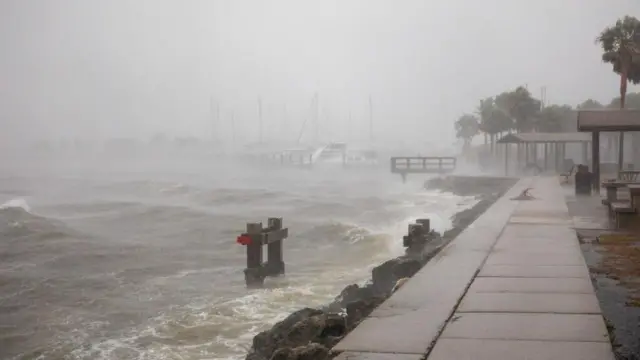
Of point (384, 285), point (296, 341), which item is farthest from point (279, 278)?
point (296, 341)

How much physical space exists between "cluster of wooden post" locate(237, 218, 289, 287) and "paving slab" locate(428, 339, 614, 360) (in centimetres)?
1043

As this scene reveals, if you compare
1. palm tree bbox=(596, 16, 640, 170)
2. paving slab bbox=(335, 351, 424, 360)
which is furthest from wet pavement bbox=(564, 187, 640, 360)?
palm tree bbox=(596, 16, 640, 170)

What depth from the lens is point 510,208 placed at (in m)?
16.9

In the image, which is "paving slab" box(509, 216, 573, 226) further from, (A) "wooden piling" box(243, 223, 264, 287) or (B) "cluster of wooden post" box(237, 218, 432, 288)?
(A) "wooden piling" box(243, 223, 264, 287)

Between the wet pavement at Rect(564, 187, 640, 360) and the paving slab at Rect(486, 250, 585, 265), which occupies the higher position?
the paving slab at Rect(486, 250, 585, 265)

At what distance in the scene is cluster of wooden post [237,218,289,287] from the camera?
15039 millimetres

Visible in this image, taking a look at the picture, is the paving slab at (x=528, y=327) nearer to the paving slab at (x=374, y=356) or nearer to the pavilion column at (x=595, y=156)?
the paving slab at (x=374, y=356)

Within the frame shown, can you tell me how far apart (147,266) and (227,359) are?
10.1m

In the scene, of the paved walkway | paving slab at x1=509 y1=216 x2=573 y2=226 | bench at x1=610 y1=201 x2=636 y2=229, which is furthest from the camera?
paving slab at x1=509 y1=216 x2=573 y2=226

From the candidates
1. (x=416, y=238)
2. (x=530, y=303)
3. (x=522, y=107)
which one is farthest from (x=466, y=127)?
(x=530, y=303)

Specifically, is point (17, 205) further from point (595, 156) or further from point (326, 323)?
point (326, 323)

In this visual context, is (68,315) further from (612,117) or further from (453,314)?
(612,117)

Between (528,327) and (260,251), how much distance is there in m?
10.6

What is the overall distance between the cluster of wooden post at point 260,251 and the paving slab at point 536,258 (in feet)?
23.7
